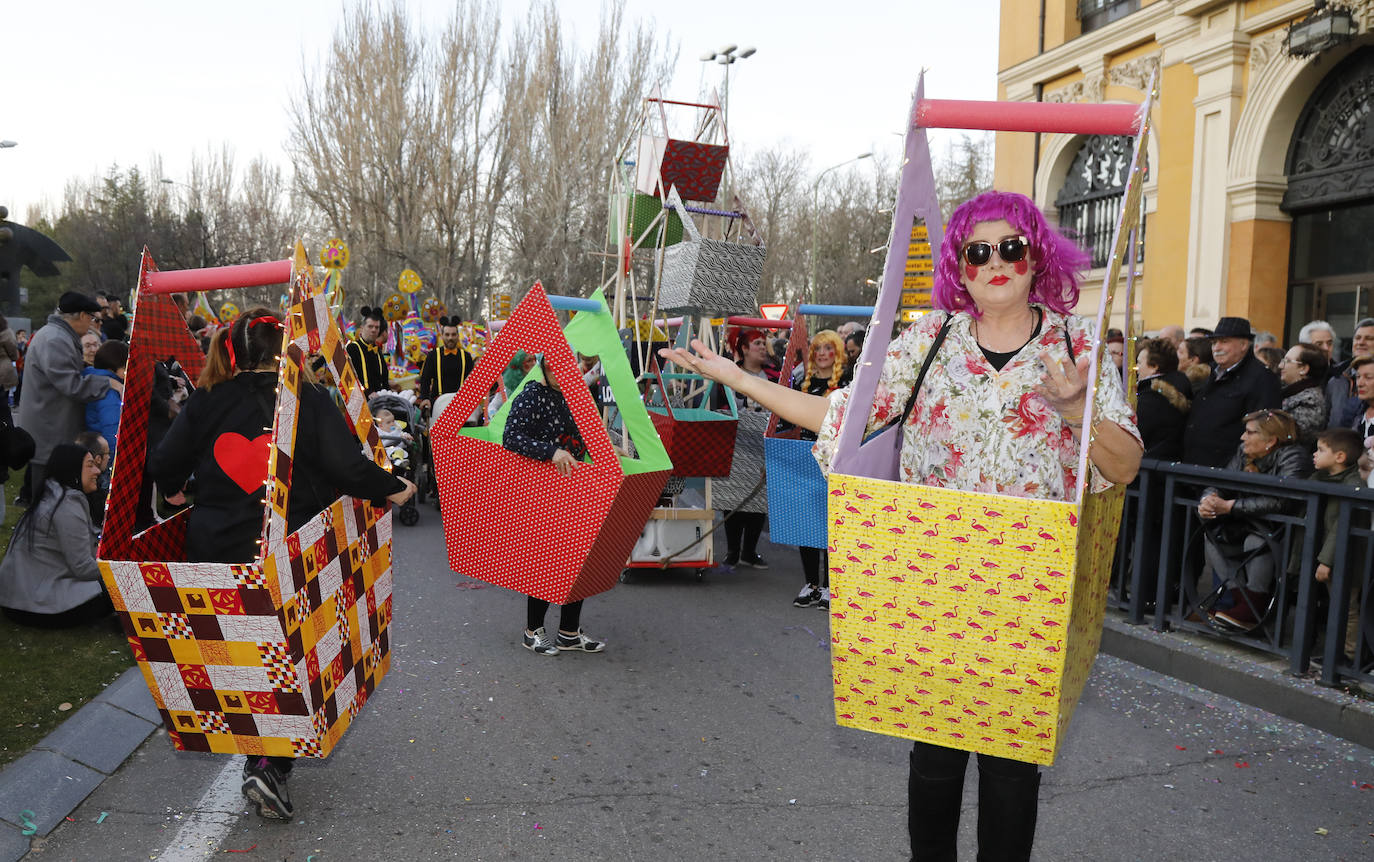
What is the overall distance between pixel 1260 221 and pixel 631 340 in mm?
9177

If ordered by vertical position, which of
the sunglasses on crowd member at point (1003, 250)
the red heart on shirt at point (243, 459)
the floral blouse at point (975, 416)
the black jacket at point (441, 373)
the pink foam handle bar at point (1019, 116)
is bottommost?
the black jacket at point (441, 373)

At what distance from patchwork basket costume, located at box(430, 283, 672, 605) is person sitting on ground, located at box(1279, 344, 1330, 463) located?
3989 mm

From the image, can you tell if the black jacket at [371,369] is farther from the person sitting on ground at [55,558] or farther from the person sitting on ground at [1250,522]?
the person sitting on ground at [1250,522]

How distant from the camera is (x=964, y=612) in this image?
2211 mm

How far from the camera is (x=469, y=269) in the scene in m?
33.4

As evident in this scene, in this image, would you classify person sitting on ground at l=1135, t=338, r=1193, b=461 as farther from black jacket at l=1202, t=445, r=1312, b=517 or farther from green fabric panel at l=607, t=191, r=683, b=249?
green fabric panel at l=607, t=191, r=683, b=249

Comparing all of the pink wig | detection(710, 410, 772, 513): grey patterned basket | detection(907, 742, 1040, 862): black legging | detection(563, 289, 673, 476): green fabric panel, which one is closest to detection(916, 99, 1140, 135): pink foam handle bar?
the pink wig

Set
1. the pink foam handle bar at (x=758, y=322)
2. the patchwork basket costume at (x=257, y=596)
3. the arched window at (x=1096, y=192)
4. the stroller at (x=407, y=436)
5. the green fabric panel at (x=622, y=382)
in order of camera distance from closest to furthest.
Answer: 1. the patchwork basket costume at (x=257, y=596)
2. the green fabric panel at (x=622, y=382)
3. the pink foam handle bar at (x=758, y=322)
4. the stroller at (x=407, y=436)
5. the arched window at (x=1096, y=192)

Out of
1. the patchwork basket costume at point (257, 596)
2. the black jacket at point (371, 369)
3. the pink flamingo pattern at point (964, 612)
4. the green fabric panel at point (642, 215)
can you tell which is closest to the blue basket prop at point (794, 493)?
the green fabric panel at point (642, 215)

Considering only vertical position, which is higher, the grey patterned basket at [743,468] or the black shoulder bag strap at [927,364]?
the black shoulder bag strap at [927,364]

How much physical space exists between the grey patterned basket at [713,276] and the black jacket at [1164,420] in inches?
103

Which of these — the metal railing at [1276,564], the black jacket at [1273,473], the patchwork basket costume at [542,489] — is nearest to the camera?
the metal railing at [1276,564]

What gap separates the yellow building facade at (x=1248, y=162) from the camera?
12.1m

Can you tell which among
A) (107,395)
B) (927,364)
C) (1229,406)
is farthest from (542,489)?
(107,395)
